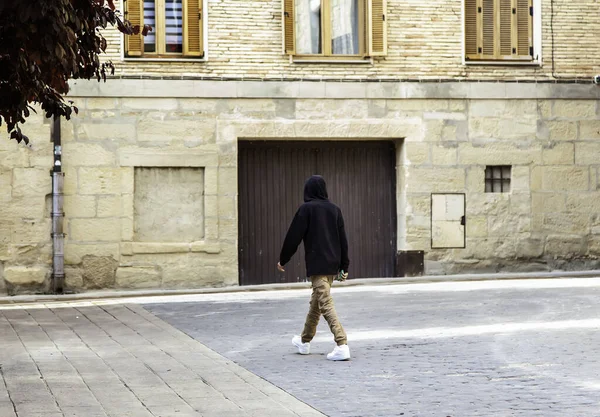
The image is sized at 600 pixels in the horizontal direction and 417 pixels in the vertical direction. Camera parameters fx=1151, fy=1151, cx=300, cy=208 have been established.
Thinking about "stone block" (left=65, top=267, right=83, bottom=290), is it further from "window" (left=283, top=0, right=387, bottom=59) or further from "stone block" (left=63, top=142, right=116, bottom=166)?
"window" (left=283, top=0, right=387, bottom=59)

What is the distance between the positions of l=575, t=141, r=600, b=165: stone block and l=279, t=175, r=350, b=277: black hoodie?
10470 mm

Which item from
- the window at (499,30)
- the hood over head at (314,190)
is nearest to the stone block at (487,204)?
the window at (499,30)

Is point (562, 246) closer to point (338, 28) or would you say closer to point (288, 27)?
point (338, 28)

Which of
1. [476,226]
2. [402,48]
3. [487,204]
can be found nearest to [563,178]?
[487,204]

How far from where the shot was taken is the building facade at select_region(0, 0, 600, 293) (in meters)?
18.2

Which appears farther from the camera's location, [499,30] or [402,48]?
[499,30]

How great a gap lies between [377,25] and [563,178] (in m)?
4.19

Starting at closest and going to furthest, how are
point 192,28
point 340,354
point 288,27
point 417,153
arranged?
point 340,354 → point 192,28 → point 288,27 → point 417,153

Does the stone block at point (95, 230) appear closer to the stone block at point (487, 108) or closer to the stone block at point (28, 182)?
the stone block at point (28, 182)

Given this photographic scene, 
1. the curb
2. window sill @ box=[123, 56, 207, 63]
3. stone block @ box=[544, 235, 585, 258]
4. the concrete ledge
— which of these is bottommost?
the curb

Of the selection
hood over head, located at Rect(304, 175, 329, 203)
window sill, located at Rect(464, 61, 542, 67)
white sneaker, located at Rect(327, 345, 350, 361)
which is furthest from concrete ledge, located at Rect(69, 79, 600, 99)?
white sneaker, located at Rect(327, 345, 350, 361)

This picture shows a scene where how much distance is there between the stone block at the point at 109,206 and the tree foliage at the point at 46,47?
31.7ft

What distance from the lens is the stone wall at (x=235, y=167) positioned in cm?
1814

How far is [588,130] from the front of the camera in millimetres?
19906
